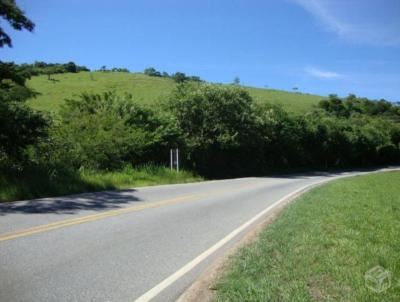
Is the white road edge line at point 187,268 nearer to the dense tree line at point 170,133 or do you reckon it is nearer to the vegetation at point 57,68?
the dense tree line at point 170,133

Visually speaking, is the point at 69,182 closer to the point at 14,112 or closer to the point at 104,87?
the point at 14,112

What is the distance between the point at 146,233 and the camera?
962 centimetres

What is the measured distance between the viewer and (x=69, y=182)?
683 inches

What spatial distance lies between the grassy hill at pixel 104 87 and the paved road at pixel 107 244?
5319 centimetres

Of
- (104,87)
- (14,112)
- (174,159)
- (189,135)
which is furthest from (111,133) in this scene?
(104,87)

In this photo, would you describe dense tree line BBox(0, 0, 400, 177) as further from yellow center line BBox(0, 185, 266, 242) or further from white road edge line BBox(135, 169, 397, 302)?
white road edge line BBox(135, 169, 397, 302)

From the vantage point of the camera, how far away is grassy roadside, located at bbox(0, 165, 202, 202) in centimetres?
1490

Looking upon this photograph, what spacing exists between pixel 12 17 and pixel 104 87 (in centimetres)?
6590

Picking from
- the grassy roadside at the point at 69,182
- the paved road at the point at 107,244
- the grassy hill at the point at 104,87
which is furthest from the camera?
the grassy hill at the point at 104,87

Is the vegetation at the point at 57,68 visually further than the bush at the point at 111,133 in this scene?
Yes

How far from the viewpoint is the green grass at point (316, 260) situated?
18.7 feet

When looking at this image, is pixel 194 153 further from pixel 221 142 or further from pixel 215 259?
pixel 215 259
